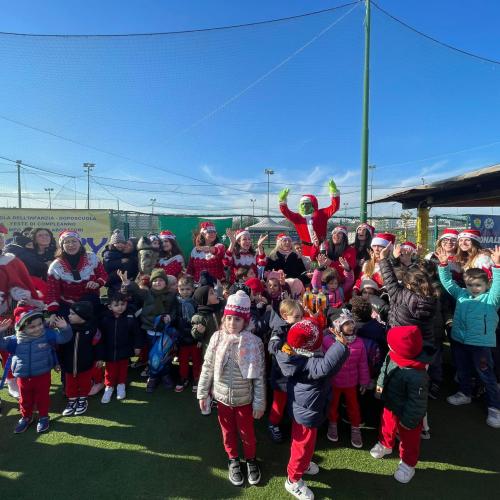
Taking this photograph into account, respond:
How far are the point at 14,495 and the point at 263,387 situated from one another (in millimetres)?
1882

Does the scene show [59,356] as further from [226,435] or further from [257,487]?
[257,487]

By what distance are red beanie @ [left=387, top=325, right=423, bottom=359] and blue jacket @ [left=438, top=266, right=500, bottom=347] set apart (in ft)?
3.86

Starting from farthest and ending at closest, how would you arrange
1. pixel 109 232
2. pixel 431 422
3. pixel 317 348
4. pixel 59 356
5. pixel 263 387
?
pixel 109 232, pixel 59 356, pixel 431 422, pixel 263 387, pixel 317 348

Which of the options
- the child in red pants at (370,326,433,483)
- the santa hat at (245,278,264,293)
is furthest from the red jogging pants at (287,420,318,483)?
the santa hat at (245,278,264,293)

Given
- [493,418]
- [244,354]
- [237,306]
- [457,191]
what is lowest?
[493,418]

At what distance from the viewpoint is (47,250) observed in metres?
4.30

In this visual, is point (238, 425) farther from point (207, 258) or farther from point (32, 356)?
point (207, 258)

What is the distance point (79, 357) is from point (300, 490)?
245cm

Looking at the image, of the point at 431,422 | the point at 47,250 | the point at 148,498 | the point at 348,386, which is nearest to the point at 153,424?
the point at 148,498

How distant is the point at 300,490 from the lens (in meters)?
2.06

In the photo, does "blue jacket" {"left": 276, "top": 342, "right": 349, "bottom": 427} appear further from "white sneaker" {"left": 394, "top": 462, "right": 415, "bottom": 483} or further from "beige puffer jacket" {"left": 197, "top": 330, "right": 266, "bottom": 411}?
"white sneaker" {"left": 394, "top": 462, "right": 415, "bottom": 483}

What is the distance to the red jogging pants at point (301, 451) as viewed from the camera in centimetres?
206

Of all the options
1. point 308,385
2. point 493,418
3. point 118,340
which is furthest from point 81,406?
point 493,418

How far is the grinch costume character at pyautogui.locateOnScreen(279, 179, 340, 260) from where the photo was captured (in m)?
5.12
